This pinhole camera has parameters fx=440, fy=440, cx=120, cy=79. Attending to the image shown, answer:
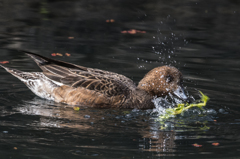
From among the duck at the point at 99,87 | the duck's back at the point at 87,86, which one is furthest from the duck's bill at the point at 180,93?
the duck's back at the point at 87,86

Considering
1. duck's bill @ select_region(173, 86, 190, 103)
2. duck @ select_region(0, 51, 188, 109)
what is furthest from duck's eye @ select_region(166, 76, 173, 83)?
duck's bill @ select_region(173, 86, 190, 103)

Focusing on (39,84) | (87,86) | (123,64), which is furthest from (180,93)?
(123,64)

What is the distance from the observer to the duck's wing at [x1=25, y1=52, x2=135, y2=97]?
781cm

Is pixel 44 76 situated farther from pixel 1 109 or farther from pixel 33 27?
pixel 33 27

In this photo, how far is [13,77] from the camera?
938 centimetres

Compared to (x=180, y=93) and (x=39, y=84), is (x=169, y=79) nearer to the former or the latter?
(x=180, y=93)

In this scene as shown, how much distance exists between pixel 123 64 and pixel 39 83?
2.71 metres

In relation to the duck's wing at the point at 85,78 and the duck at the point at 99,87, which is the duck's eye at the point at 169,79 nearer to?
the duck at the point at 99,87

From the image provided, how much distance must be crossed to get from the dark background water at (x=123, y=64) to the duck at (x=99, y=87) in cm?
23

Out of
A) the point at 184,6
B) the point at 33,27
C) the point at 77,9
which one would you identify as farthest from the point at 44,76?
the point at 184,6

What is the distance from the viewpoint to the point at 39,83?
27.3 ft

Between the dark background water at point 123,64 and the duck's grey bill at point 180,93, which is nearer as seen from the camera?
the dark background water at point 123,64

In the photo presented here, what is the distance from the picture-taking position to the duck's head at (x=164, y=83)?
313 inches

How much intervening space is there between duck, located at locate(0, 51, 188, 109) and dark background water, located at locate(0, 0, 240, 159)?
232mm
